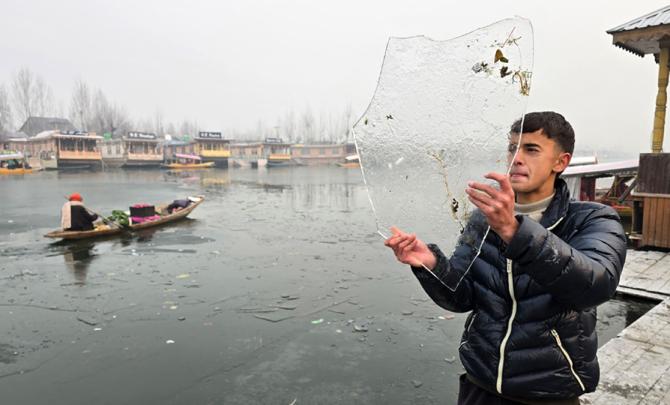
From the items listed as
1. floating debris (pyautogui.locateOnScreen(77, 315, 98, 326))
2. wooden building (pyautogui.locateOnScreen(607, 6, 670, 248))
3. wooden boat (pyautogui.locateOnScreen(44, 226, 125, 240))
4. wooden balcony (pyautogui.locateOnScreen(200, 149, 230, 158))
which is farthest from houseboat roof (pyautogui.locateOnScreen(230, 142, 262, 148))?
floating debris (pyautogui.locateOnScreen(77, 315, 98, 326))

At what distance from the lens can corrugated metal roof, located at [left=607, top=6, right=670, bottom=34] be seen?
798cm

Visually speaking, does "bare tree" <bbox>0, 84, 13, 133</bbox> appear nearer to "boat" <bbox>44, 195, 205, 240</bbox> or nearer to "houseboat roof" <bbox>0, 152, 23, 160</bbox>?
"houseboat roof" <bbox>0, 152, 23, 160</bbox>

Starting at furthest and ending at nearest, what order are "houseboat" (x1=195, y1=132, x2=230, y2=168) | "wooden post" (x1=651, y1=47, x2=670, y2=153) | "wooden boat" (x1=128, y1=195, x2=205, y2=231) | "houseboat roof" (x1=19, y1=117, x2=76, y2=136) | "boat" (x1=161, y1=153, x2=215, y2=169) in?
"houseboat roof" (x1=19, y1=117, x2=76, y2=136), "houseboat" (x1=195, y1=132, x2=230, y2=168), "boat" (x1=161, y1=153, x2=215, y2=169), "wooden boat" (x1=128, y1=195, x2=205, y2=231), "wooden post" (x1=651, y1=47, x2=670, y2=153)

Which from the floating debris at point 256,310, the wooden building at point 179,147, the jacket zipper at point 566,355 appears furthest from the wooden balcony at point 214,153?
the jacket zipper at point 566,355

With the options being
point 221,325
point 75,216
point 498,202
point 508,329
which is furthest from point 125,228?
point 498,202

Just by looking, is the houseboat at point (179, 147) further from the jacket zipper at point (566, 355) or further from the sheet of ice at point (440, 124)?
the jacket zipper at point (566, 355)

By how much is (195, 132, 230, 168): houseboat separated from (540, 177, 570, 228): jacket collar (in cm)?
7273

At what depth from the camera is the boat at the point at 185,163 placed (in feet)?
204

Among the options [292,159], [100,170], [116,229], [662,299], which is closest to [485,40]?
[662,299]

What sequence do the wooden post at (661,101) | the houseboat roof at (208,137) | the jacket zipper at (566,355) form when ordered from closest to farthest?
the jacket zipper at (566,355)
the wooden post at (661,101)
the houseboat roof at (208,137)

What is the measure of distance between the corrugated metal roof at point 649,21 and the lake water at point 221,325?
5634 mm

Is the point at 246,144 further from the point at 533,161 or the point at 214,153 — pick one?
the point at 533,161

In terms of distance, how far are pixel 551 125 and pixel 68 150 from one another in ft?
211

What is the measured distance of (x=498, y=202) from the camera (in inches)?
47.8
